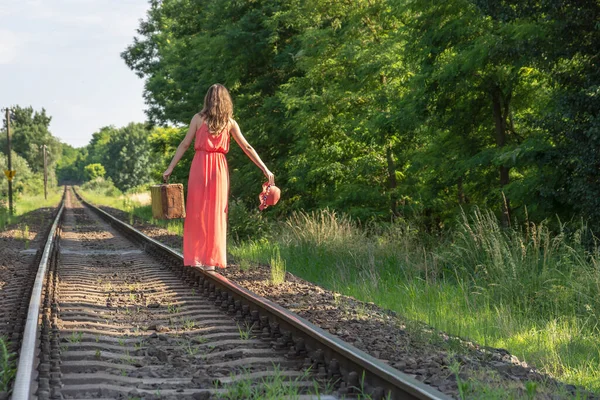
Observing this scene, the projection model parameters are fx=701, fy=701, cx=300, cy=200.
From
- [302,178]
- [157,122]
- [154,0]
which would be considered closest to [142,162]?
[154,0]

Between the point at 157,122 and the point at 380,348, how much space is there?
40.3 metres

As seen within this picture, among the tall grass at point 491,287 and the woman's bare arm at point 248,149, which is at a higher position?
the woman's bare arm at point 248,149

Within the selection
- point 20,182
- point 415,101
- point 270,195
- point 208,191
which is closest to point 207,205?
point 208,191

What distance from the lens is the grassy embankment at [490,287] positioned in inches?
222

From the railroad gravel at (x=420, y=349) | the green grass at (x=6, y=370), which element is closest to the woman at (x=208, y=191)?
the railroad gravel at (x=420, y=349)

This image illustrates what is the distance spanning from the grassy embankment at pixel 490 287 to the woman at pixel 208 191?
5.23 ft

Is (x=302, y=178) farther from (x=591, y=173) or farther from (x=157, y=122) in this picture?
(x=157, y=122)

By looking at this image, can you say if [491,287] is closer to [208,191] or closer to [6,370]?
[208,191]

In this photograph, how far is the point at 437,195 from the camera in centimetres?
1612

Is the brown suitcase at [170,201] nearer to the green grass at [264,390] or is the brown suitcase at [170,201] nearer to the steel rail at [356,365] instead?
the steel rail at [356,365]

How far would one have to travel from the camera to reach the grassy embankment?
564 centimetres

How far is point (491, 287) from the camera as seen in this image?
25.2ft

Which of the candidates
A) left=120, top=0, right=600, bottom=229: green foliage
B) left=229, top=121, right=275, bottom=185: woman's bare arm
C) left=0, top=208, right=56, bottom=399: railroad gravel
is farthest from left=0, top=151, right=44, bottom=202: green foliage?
left=229, top=121, right=275, bottom=185: woman's bare arm

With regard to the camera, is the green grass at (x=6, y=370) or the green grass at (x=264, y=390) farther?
the green grass at (x=6, y=370)
